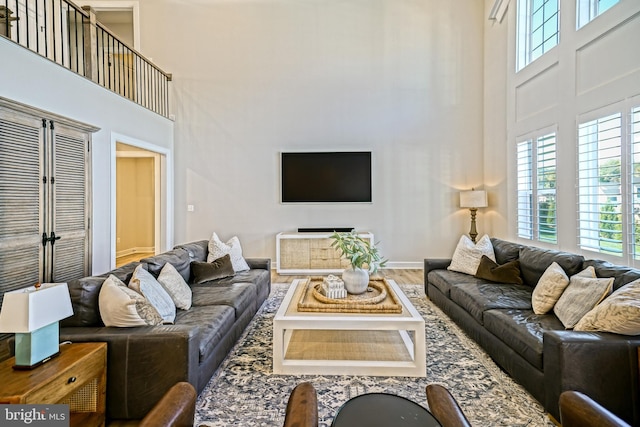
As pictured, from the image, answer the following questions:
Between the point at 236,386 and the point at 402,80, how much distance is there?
5.88 m

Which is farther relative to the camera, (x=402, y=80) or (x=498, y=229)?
(x=402, y=80)

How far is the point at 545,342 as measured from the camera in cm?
195

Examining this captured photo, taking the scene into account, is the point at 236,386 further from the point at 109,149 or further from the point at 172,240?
the point at 172,240

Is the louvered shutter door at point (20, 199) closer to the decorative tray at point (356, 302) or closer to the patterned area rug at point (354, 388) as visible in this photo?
the patterned area rug at point (354, 388)

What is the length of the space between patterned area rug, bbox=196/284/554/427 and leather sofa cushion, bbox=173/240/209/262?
1.28 m

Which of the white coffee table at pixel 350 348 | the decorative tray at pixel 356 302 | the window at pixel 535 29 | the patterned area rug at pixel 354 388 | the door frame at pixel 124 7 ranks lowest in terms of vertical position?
the patterned area rug at pixel 354 388

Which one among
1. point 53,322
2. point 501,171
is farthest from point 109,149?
point 501,171

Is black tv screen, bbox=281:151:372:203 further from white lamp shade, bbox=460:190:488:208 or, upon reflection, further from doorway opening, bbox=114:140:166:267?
doorway opening, bbox=114:140:166:267

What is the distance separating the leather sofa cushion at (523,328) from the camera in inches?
83.0

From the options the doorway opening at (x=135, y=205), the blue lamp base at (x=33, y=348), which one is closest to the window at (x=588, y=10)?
the blue lamp base at (x=33, y=348)

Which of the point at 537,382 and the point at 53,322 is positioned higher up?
the point at 53,322

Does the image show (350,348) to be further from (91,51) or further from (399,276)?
(91,51)

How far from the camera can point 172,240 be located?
21.1 feet

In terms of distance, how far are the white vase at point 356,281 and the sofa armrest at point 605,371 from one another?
5.01 ft
